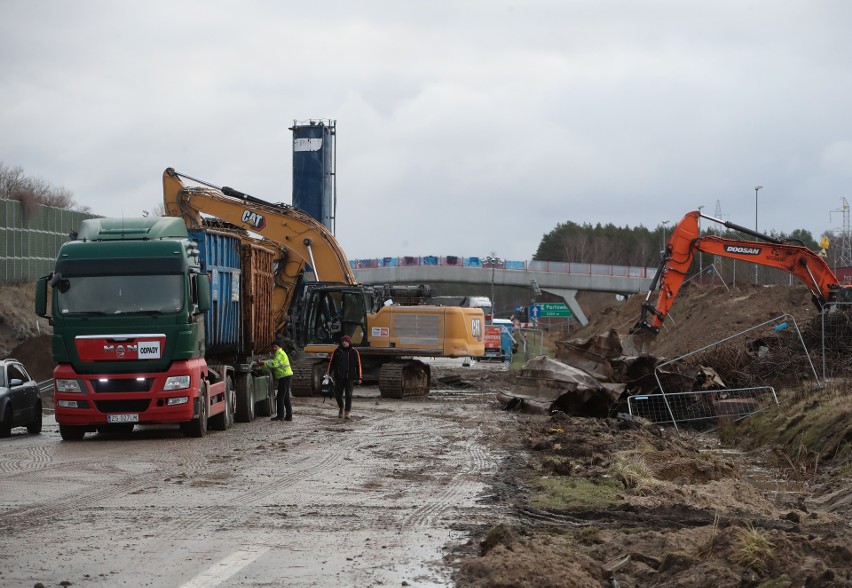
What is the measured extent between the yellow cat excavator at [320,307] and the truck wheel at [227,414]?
30.2ft

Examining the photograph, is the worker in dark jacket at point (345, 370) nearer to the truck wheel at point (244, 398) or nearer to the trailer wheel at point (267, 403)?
the truck wheel at point (244, 398)

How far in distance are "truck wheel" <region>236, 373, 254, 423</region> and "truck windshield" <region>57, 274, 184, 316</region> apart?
491 centimetres

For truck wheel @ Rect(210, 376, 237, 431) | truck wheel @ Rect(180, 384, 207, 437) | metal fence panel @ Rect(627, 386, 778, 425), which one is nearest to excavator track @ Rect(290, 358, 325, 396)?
truck wheel @ Rect(210, 376, 237, 431)

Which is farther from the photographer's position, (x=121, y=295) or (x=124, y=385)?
(x=121, y=295)

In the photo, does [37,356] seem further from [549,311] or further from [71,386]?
[549,311]

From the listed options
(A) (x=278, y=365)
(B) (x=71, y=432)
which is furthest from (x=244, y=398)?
(B) (x=71, y=432)

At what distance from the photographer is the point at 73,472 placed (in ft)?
49.0

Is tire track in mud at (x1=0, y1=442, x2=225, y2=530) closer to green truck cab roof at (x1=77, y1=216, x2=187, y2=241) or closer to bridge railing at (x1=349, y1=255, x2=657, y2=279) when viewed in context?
green truck cab roof at (x1=77, y1=216, x2=187, y2=241)

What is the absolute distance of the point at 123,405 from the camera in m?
19.3

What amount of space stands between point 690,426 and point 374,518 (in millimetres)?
14394

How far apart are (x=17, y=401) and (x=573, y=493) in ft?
41.5

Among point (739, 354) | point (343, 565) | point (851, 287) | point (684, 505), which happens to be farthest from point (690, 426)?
point (343, 565)

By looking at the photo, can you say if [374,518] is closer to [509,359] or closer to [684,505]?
[684,505]

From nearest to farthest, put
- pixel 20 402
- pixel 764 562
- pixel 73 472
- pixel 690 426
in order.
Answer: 1. pixel 764 562
2. pixel 73 472
3. pixel 20 402
4. pixel 690 426
